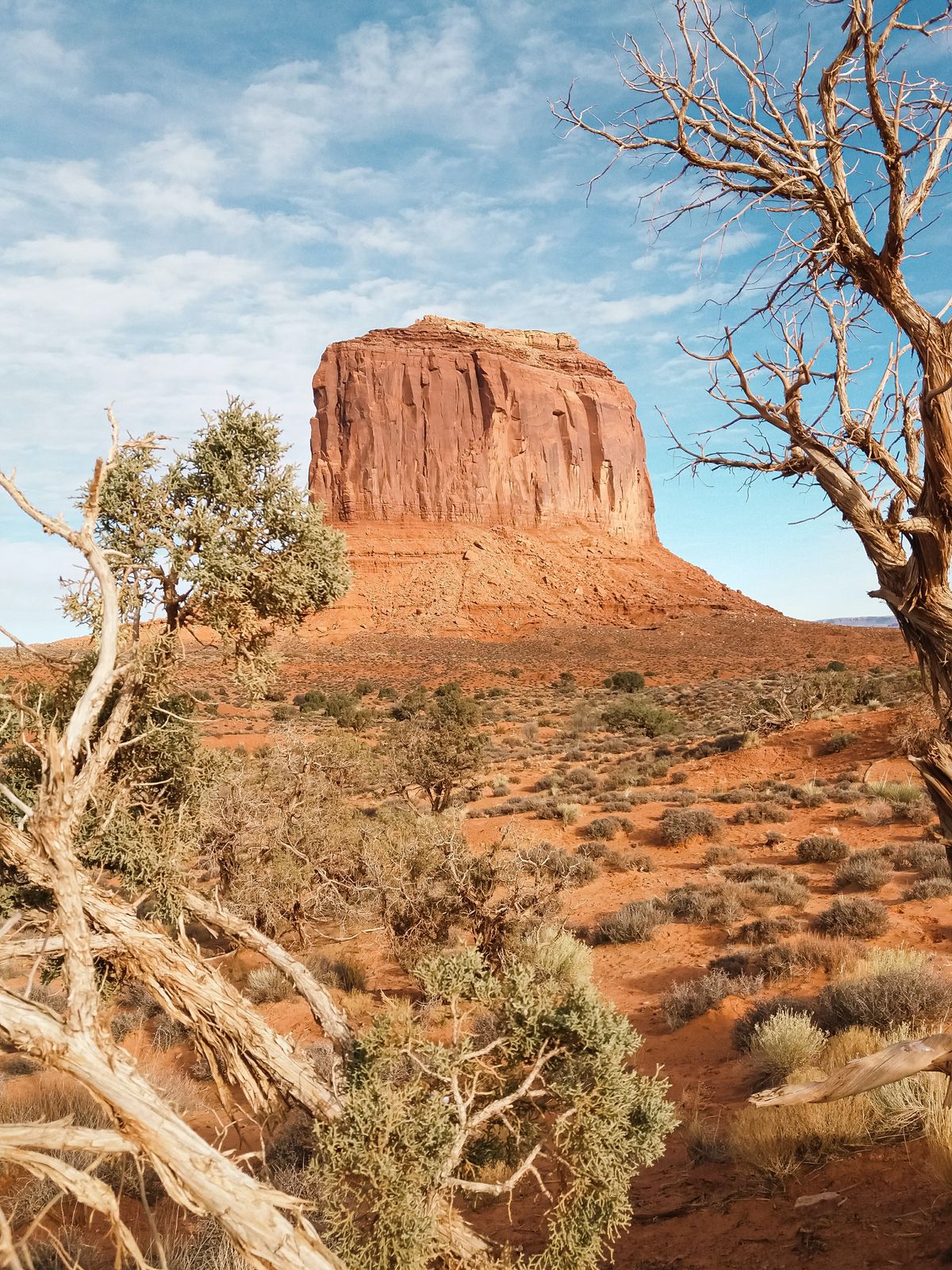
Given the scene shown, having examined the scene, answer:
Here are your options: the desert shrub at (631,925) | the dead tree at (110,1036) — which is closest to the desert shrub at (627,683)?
the desert shrub at (631,925)

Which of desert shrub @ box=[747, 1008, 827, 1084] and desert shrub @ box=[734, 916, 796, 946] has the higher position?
desert shrub @ box=[747, 1008, 827, 1084]

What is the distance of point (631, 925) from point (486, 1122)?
19.3ft

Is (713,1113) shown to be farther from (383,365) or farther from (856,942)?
(383,365)

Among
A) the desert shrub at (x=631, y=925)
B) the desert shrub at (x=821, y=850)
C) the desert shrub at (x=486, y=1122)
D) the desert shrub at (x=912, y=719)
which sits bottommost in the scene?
the desert shrub at (x=631, y=925)

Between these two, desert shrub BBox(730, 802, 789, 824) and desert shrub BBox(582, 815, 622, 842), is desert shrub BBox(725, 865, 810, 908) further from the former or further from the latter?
desert shrub BBox(582, 815, 622, 842)

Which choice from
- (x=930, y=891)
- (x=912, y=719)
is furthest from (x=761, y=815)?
(x=912, y=719)

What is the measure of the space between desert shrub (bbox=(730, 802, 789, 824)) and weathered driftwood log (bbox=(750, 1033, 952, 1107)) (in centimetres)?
1039

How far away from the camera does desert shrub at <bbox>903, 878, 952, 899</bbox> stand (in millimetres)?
9008

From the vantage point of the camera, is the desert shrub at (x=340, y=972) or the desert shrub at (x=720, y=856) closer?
the desert shrub at (x=340, y=972)

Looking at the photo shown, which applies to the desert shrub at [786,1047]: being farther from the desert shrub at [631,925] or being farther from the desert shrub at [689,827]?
the desert shrub at [689,827]

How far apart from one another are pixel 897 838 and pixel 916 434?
9.77 metres

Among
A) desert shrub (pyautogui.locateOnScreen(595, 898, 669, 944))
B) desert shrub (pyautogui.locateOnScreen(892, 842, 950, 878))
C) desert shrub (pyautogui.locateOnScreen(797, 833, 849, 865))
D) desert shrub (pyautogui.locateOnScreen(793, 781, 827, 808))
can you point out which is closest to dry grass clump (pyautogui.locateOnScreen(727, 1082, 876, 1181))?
desert shrub (pyautogui.locateOnScreen(595, 898, 669, 944))

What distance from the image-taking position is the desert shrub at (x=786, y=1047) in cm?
544

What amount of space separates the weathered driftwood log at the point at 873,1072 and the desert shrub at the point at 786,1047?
1.89m
